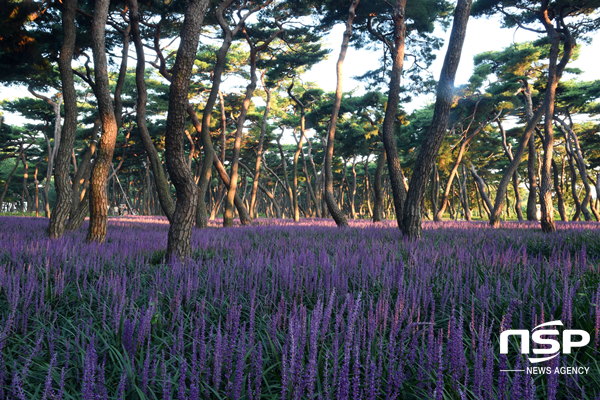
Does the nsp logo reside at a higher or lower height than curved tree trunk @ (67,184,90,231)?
lower

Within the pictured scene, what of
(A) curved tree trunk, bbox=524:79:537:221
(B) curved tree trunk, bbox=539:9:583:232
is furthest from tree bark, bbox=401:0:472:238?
(A) curved tree trunk, bbox=524:79:537:221

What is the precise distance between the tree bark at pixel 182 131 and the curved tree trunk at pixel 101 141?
2.94 m

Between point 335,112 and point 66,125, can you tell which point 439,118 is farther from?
point 66,125

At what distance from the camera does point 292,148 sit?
36.2 meters

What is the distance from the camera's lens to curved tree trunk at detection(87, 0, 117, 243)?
23.0ft

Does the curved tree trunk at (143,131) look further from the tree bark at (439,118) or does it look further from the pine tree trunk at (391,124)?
the tree bark at (439,118)

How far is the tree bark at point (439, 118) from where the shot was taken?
6.75 meters

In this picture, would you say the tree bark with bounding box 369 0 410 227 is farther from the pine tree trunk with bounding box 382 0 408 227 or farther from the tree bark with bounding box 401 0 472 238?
the tree bark with bounding box 401 0 472 238

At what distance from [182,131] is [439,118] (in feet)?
16.3

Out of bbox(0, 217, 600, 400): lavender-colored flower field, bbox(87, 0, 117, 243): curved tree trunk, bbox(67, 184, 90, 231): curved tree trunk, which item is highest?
bbox(87, 0, 117, 243): curved tree trunk

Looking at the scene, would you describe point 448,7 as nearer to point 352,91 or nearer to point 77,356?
point 352,91

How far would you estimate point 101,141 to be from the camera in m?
7.23

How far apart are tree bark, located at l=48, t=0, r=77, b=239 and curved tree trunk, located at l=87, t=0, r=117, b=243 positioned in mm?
973

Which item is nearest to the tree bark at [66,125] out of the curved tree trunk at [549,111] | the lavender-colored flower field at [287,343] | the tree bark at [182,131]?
the lavender-colored flower field at [287,343]
